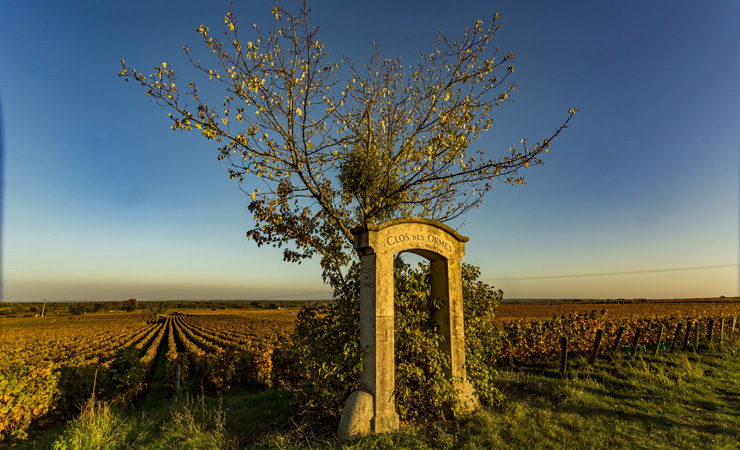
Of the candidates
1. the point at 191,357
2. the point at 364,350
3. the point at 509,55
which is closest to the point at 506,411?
the point at 364,350

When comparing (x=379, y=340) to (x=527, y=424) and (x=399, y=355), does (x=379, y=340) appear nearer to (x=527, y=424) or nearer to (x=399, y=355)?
(x=399, y=355)

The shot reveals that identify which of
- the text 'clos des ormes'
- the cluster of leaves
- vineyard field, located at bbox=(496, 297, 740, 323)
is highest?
the text 'clos des ormes'

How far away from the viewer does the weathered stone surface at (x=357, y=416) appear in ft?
17.6

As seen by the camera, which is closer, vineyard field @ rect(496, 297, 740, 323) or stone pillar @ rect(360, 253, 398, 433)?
stone pillar @ rect(360, 253, 398, 433)

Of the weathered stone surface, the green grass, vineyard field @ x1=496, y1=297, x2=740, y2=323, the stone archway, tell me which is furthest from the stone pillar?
vineyard field @ x1=496, y1=297, x2=740, y2=323

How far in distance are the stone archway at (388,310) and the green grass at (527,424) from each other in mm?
412

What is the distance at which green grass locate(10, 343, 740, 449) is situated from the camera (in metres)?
5.40

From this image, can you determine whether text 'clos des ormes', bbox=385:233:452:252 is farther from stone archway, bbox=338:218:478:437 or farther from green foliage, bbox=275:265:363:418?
green foliage, bbox=275:265:363:418

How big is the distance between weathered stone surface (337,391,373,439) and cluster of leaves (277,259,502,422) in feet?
1.55

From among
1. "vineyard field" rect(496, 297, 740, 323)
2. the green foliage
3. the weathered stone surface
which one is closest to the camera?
the weathered stone surface

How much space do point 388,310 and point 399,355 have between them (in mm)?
1170

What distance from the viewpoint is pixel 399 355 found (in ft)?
21.4

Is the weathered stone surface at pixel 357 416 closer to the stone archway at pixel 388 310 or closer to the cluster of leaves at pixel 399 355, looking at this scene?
the stone archway at pixel 388 310

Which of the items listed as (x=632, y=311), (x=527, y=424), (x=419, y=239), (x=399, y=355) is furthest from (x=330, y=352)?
(x=632, y=311)
